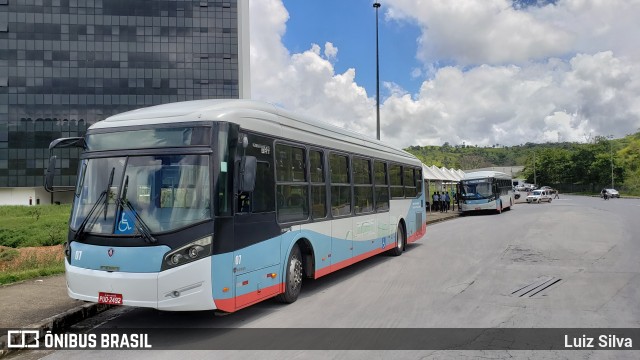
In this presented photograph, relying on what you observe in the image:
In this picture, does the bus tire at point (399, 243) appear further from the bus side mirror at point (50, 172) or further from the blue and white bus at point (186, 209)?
the bus side mirror at point (50, 172)

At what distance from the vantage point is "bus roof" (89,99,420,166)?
22.2 feet

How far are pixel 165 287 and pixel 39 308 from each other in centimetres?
311

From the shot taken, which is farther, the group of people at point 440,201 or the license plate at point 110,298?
→ the group of people at point 440,201

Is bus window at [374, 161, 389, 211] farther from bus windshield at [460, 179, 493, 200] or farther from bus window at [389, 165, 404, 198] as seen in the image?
bus windshield at [460, 179, 493, 200]

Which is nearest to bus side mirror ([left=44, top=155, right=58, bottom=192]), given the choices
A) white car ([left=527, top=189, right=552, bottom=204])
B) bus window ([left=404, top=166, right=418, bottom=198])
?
bus window ([left=404, top=166, right=418, bottom=198])

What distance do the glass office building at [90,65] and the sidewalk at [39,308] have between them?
228 ft

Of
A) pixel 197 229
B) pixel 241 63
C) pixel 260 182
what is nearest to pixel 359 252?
pixel 260 182

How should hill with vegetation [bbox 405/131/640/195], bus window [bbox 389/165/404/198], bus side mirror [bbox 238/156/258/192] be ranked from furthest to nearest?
hill with vegetation [bbox 405/131/640/195], bus window [bbox 389/165/404/198], bus side mirror [bbox 238/156/258/192]

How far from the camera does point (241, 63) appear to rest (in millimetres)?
79688

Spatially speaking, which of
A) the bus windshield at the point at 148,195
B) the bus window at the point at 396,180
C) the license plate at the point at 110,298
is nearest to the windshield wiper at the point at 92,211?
the bus windshield at the point at 148,195

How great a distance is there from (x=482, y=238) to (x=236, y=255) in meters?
13.6

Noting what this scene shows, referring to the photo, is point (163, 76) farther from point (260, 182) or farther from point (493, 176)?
point (260, 182)

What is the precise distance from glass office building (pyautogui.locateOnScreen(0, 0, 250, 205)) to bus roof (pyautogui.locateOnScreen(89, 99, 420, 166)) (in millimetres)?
71026

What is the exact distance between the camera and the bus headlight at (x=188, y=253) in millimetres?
6152
